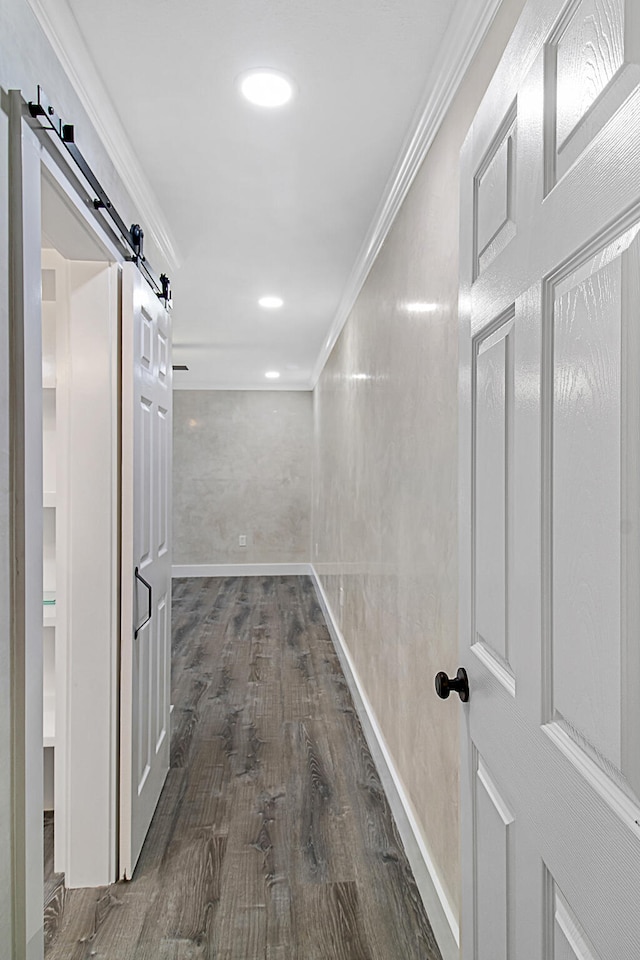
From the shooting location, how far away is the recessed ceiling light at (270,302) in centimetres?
423

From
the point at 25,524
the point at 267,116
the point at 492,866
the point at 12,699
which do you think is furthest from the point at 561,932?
the point at 267,116

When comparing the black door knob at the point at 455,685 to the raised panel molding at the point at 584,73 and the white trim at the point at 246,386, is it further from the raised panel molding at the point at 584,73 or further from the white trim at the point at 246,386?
the white trim at the point at 246,386

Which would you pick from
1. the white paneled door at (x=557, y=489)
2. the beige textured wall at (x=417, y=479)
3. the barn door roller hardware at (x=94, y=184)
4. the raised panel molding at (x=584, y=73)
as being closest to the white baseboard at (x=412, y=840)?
the beige textured wall at (x=417, y=479)

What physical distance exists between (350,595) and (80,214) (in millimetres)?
3022

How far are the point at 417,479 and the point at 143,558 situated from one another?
1002mm

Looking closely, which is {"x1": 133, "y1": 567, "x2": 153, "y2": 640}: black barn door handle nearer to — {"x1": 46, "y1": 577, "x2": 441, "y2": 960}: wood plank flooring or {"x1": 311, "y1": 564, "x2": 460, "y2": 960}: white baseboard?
{"x1": 46, "y1": 577, "x2": 441, "y2": 960}: wood plank flooring

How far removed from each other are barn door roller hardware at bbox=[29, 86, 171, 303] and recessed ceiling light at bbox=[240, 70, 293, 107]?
511mm

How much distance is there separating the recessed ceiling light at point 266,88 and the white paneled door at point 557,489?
86cm

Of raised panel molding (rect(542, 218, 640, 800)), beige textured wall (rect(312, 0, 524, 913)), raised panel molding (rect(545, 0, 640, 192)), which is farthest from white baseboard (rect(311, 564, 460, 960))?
raised panel molding (rect(545, 0, 640, 192))

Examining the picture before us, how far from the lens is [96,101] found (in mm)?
1818

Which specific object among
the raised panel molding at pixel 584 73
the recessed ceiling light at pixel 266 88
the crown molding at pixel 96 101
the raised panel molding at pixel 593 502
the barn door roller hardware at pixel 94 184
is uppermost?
the recessed ceiling light at pixel 266 88

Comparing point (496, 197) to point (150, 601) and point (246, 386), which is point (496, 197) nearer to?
point (150, 601)

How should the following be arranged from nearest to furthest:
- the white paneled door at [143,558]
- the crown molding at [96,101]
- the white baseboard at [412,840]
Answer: the crown molding at [96,101] < the white baseboard at [412,840] < the white paneled door at [143,558]

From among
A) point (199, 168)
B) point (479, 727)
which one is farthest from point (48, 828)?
point (199, 168)
